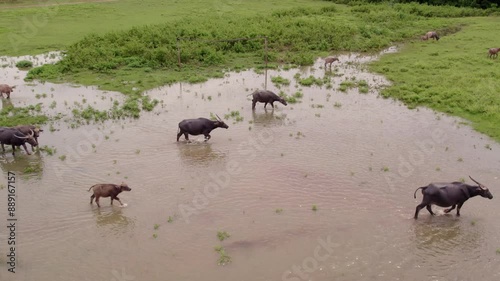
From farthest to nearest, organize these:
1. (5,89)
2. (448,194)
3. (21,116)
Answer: (5,89) < (21,116) < (448,194)

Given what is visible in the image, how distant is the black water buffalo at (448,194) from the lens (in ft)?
34.8

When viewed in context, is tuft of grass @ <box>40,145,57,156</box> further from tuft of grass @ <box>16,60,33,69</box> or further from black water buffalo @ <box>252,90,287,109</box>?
tuft of grass @ <box>16,60,33,69</box>

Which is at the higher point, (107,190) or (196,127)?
(196,127)

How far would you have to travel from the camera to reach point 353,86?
66.2ft

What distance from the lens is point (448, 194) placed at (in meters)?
10.6

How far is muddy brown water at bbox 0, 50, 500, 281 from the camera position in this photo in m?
9.56

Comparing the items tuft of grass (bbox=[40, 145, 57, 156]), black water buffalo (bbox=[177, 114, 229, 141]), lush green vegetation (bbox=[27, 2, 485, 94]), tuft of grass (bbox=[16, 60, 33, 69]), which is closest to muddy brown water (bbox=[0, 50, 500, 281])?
tuft of grass (bbox=[40, 145, 57, 156])

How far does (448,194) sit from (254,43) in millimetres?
17249

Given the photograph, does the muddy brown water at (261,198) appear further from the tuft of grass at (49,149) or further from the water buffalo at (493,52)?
the water buffalo at (493,52)

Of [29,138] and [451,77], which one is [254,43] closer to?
[451,77]

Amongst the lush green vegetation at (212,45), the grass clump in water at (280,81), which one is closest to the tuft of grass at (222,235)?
the lush green vegetation at (212,45)

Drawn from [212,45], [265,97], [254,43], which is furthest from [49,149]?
[254,43]

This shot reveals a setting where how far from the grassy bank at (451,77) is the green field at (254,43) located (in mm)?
40

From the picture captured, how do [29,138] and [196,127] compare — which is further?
[196,127]
